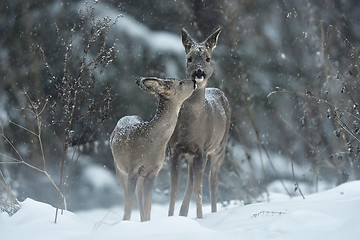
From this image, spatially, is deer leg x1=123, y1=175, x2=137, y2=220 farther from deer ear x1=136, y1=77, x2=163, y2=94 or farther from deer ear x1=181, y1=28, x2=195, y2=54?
deer ear x1=181, y1=28, x2=195, y2=54

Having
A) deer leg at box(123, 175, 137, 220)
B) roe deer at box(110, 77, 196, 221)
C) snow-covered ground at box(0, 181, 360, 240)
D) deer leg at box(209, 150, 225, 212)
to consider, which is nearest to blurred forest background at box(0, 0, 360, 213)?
deer leg at box(209, 150, 225, 212)

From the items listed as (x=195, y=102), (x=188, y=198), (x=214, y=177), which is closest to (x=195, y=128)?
(x=195, y=102)

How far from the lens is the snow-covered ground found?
385cm

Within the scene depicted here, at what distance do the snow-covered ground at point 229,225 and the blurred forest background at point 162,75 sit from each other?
4.27 m

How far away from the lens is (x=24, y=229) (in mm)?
4465

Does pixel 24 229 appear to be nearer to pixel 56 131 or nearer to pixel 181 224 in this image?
pixel 181 224

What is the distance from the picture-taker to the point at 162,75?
923 cm

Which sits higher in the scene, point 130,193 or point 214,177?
point 214,177

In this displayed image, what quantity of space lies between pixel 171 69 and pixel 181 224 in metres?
6.09

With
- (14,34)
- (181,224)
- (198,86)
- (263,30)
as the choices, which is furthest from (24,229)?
(263,30)

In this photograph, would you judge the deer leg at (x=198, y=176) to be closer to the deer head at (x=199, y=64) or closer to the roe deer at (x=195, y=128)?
the roe deer at (x=195, y=128)

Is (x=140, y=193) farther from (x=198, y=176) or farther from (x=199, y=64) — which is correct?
(x=199, y=64)

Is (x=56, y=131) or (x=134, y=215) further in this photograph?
(x=56, y=131)

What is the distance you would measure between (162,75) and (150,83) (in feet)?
13.5
